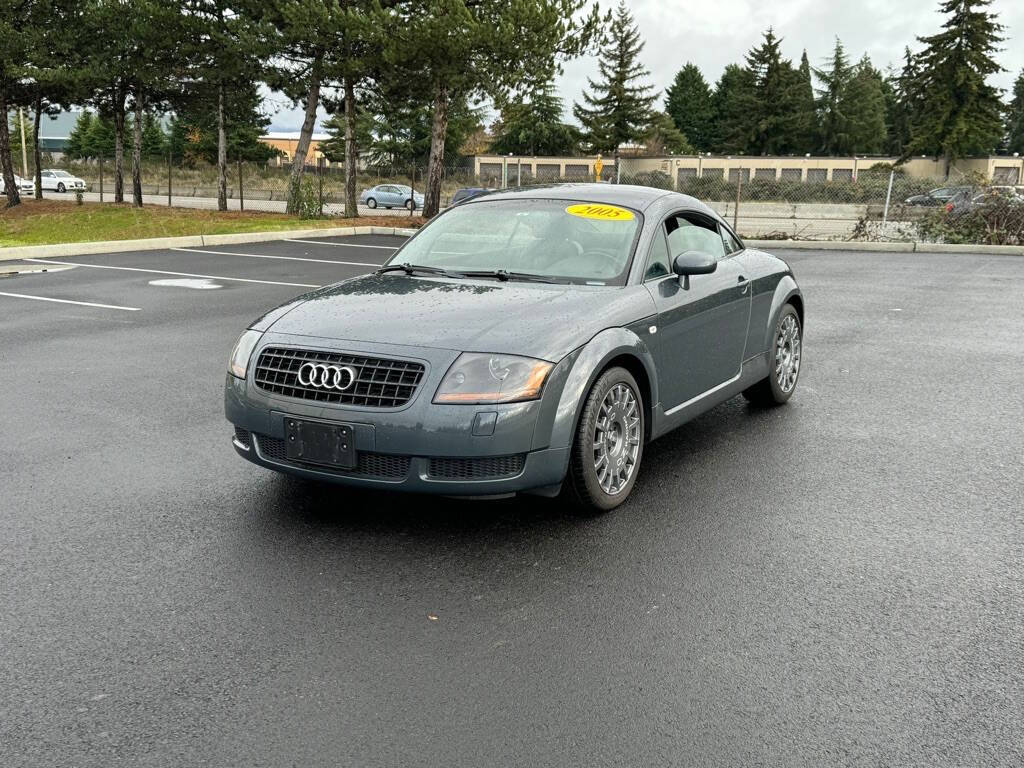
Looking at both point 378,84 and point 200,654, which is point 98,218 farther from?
point 200,654

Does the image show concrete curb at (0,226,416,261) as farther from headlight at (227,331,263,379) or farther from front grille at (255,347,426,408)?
front grille at (255,347,426,408)

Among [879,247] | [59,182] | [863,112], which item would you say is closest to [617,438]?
[879,247]

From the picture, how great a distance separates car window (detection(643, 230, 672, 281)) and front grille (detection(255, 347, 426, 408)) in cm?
164

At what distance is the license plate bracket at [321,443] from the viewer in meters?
4.18

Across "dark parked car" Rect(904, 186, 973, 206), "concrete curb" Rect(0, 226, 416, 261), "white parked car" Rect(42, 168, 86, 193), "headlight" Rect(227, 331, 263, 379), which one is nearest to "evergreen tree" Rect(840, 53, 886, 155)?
"white parked car" Rect(42, 168, 86, 193)

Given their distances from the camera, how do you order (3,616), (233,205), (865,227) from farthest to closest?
(233,205) < (865,227) < (3,616)

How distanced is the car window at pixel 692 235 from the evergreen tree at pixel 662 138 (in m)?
83.5

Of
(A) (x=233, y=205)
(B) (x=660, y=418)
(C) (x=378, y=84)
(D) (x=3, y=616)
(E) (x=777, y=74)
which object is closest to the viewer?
(D) (x=3, y=616)

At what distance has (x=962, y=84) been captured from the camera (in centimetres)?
7138

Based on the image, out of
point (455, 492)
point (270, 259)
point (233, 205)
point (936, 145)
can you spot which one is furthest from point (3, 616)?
point (936, 145)

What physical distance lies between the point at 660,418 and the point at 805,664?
202 cm

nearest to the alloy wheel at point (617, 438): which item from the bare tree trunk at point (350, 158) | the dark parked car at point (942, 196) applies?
the dark parked car at point (942, 196)

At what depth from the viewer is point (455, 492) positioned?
164 inches

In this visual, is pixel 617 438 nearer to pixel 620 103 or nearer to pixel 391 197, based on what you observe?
pixel 391 197
